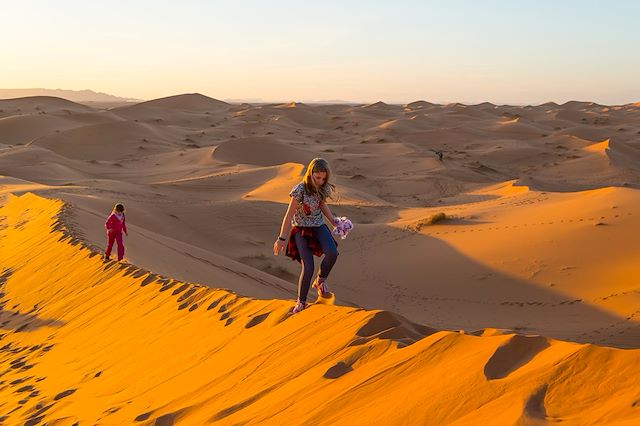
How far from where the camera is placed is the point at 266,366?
427 cm

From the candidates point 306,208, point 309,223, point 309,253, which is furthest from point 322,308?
point 306,208

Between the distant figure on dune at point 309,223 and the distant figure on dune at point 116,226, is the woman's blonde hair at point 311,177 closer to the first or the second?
the distant figure on dune at point 309,223

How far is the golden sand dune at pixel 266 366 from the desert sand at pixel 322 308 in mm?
15

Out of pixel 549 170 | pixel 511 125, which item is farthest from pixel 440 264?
pixel 511 125

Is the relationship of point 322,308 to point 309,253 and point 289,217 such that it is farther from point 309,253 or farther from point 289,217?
point 289,217

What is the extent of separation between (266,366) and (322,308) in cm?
86

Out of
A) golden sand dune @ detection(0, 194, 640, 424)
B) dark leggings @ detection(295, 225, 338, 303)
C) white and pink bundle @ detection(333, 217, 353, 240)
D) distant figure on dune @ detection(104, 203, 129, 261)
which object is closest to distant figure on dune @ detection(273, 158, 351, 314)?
dark leggings @ detection(295, 225, 338, 303)

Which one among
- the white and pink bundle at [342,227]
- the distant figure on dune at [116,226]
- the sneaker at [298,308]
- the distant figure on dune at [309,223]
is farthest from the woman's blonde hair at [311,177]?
the distant figure on dune at [116,226]

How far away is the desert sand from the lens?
3.26m

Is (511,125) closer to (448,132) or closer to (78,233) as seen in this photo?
(448,132)

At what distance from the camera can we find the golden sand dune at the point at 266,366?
9.76 feet

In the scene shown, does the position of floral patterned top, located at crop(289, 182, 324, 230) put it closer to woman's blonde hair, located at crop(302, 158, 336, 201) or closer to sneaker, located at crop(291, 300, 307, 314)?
woman's blonde hair, located at crop(302, 158, 336, 201)

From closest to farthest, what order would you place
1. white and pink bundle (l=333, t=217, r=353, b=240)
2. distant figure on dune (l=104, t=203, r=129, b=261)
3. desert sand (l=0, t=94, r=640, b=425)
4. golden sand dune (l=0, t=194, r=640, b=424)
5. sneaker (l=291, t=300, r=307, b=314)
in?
golden sand dune (l=0, t=194, r=640, b=424) < desert sand (l=0, t=94, r=640, b=425) < sneaker (l=291, t=300, r=307, b=314) < white and pink bundle (l=333, t=217, r=353, b=240) < distant figure on dune (l=104, t=203, r=129, b=261)

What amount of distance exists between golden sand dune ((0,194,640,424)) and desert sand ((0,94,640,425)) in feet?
0.05
